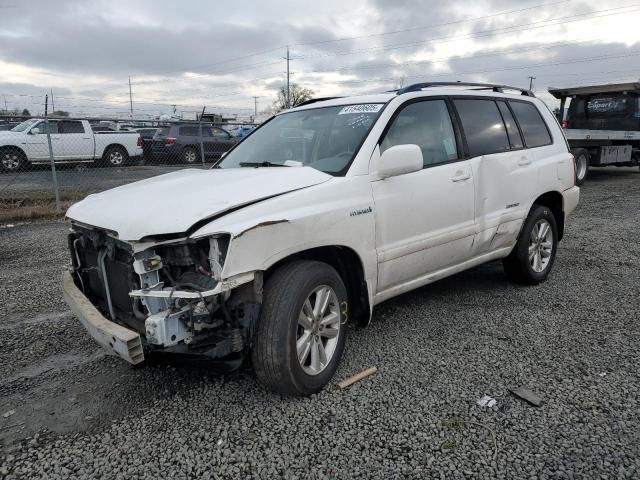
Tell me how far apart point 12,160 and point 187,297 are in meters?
14.0

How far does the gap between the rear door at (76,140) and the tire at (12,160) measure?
3.65 ft

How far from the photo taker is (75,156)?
14.8 m

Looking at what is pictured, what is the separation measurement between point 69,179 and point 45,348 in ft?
30.4

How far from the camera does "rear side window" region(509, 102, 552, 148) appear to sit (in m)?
4.80

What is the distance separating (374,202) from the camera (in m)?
3.28

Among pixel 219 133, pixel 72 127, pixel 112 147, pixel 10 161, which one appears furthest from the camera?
pixel 219 133

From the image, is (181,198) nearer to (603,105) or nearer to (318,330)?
(318,330)

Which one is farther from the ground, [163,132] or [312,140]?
[163,132]

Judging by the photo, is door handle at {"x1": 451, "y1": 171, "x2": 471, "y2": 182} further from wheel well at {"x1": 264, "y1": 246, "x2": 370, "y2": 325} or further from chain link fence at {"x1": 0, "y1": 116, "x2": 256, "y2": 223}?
chain link fence at {"x1": 0, "y1": 116, "x2": 256, "y2": 223}

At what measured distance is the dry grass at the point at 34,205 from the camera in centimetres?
862

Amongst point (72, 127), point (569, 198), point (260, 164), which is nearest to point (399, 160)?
point (260, 164)

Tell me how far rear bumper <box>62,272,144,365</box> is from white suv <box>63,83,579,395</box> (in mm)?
10

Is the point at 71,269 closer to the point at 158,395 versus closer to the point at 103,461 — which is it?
the point at 158,395

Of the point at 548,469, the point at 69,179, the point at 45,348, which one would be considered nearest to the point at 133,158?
the point at 69,179
